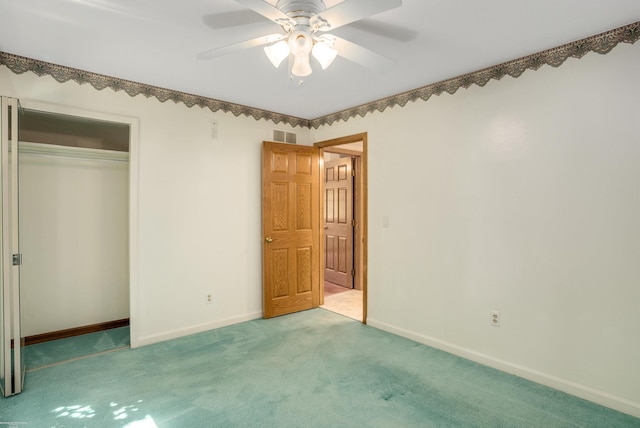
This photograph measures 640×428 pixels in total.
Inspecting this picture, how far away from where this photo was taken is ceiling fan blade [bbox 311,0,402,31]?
4.75 ft

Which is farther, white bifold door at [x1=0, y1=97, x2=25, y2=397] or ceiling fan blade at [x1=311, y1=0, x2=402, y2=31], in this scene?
white bifold door at [x1=0, y1=97, x2=25, y2=397]

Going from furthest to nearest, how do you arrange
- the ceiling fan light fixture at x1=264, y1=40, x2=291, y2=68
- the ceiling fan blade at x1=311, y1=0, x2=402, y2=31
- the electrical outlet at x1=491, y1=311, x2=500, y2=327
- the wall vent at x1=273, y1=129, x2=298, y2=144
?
the wall vent at x1=273, y1=129, x2=298, y2=144, the electrical outlet at x1=491, y1=311, x2=500, y2=327, the ceiling fan light fixture at x1=264, y1=40, x2=291, y2=68, the ceiling fan blade at x1=311, y1=0, x2=402, y2=31

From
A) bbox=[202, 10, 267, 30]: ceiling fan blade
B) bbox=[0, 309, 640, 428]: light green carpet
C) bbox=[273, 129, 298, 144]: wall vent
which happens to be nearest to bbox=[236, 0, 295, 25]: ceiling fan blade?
bbox=[202, 10, 267, 30]: ceiling fan blade

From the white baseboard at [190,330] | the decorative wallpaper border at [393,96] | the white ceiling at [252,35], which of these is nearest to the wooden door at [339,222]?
the decorative wallpaper border at [393,96]

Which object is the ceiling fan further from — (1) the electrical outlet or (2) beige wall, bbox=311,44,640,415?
(1) the electrical outlet

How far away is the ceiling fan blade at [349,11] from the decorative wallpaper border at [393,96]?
5.66 feet

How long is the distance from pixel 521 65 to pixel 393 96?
1.21 m

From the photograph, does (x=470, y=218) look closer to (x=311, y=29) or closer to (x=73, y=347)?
(x=311, y=29)

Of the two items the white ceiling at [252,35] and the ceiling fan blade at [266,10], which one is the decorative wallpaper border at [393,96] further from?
the ceiling fan blade at [266,10]

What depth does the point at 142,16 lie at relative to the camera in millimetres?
2076

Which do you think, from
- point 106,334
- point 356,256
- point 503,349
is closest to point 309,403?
point 503,349

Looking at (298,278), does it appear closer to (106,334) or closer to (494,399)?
(106,334)

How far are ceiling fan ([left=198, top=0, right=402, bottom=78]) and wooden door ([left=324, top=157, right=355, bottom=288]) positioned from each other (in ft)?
12.0

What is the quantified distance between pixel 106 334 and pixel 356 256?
3.53 metres
